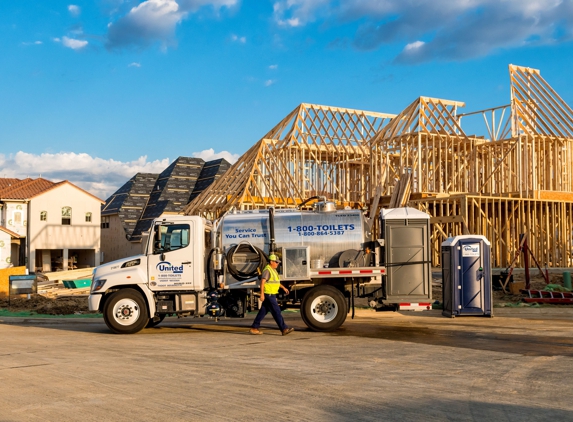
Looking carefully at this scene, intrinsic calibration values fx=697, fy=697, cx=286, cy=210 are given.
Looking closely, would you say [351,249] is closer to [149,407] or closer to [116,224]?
[149,407]

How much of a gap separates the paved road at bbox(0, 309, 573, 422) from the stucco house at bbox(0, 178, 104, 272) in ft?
125

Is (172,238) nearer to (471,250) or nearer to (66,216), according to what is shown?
(471,250)

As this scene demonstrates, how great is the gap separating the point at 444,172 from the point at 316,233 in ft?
77.3

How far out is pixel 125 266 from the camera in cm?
1523

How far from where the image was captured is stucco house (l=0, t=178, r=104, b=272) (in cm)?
5125

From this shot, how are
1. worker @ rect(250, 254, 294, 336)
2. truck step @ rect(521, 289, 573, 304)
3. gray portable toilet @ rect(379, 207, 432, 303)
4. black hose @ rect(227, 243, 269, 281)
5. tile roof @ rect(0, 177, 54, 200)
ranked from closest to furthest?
worker @ rect(250, 254, 294, 336) < black hose @ rect(227, 243, 269, 281) < gray portable toilet @ rect(379, 207, 432, 303) < truck step @ rect(521, 289, 573, 304) < tile roof @ rect(0, 177, 54, 200)

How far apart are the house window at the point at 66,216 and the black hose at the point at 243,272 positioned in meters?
41.5

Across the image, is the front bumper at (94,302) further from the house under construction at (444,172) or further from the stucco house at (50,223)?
the stucco house at (50,223)

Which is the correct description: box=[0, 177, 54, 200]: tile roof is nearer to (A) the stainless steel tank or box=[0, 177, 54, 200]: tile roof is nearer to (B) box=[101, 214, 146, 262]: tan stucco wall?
(B) box=[101, 214, 146, 262]: tan stucco wall

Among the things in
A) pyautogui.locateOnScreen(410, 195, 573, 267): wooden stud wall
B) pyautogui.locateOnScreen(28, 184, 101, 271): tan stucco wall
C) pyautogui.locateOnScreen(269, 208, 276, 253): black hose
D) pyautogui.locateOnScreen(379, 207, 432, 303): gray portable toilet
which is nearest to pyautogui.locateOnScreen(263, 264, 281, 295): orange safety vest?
pyautogui.locateOnScreen(269, 208, 276, 253): black hose

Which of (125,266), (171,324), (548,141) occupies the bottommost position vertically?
(171,324)

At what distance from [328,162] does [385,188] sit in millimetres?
9940

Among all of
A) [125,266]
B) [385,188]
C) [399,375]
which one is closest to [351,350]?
[399,375]

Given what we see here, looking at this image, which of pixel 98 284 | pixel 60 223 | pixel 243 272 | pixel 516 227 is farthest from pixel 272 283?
pixel 60 223
